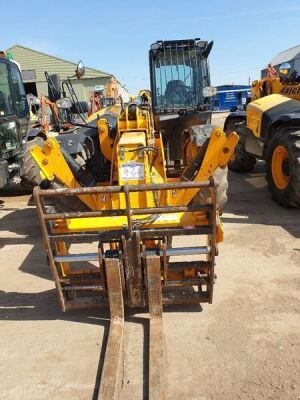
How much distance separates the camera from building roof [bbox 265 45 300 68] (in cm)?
4003

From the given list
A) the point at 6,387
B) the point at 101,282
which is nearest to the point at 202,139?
the point at 101,282

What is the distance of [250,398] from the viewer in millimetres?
2576

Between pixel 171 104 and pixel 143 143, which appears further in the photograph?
pixel 171 104

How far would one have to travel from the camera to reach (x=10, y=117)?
7.32 meters

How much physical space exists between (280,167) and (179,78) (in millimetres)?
2204

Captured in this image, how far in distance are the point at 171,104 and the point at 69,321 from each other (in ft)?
13.7

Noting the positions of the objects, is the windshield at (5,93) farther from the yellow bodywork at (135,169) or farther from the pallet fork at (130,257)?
the pallet fork at (130,257)

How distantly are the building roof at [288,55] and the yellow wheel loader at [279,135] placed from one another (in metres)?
33.3

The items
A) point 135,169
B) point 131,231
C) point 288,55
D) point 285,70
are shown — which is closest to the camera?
point 131,231

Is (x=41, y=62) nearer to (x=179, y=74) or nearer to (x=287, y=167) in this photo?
(x=179, y=74)

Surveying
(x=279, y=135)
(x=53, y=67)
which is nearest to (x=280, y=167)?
(x=279, y=135)

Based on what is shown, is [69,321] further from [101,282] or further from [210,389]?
[210,389]

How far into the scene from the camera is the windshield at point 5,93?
7.11m

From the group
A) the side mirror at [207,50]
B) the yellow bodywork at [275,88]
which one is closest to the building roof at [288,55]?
the yellow bodywork at [275,88]
